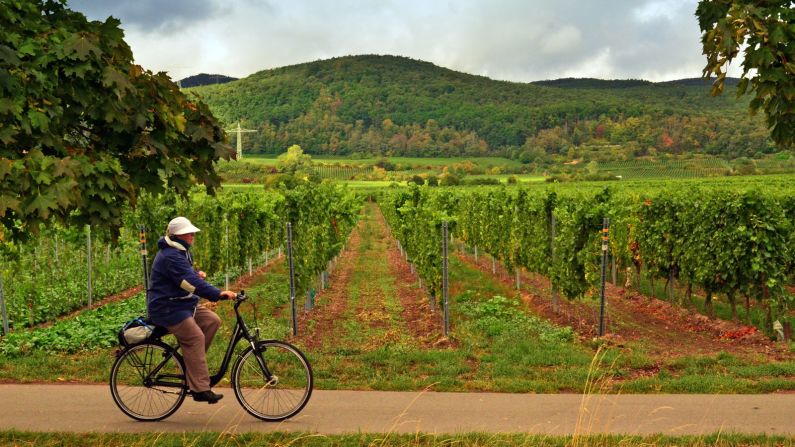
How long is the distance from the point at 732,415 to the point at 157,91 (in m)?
5.91

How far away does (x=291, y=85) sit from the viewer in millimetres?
149750

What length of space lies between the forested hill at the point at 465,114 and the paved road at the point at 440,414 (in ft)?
328

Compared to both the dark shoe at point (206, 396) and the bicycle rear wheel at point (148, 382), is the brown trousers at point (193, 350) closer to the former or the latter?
the dark shoe at point (206, 396)

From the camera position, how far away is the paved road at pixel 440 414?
6.61 metres

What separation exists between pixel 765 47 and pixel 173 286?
5.25 m

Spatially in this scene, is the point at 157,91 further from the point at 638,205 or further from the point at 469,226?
the point at 469,226

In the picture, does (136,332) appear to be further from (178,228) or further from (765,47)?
(765,47)

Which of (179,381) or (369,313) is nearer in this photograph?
(179,381)

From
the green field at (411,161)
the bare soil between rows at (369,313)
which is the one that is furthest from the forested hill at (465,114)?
the bare soil between rows at (369,313)

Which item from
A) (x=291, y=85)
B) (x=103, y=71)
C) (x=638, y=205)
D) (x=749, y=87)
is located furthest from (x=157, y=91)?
(x=291, y=85)

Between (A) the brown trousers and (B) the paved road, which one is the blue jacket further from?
(B) the paved road

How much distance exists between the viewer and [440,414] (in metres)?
7.08

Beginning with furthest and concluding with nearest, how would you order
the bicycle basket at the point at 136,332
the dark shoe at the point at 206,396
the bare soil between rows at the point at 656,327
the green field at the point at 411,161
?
the green field at the point at 411,161, the bare soil between rows at the point at 656,327, the bicycle basket at the point at 136,332, the dark shoe at the point at 206,396

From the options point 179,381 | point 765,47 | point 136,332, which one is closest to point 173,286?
point 136,332
